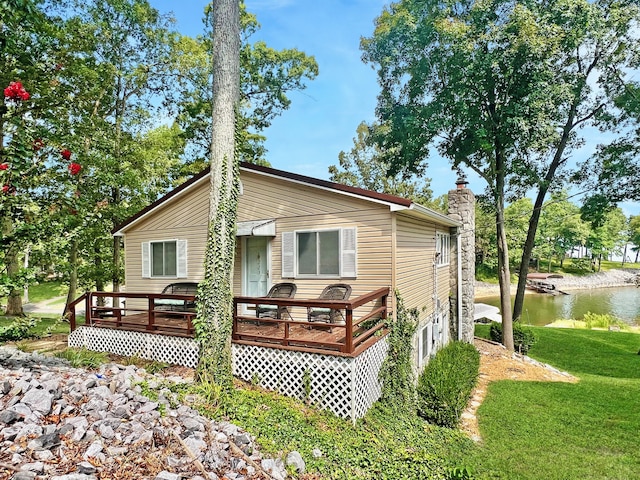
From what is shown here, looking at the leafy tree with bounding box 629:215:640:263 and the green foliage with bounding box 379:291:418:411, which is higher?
the leafy tree with bounding box 629:215:640:263

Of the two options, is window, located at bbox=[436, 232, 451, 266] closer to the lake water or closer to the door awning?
the door awning

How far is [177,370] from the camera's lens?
21.2 feet

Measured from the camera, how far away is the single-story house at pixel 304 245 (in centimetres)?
688

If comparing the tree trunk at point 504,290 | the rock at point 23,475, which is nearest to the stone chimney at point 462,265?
the tree trunk at point 504,290

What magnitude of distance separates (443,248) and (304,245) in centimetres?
539

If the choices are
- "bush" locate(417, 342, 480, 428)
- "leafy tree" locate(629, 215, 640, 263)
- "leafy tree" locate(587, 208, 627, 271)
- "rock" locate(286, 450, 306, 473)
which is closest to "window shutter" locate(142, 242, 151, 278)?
"bush" locate(417, 342, 480, 428)

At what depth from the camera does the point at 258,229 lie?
311 inches

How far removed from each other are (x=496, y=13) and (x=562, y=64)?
363 centimetres

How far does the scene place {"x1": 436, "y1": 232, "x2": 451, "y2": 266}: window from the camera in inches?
405

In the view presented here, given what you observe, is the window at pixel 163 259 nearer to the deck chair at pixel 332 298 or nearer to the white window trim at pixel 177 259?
the white window trim at pixel 177 259

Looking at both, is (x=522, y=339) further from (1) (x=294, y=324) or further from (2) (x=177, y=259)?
(2) (x=177, y=259)

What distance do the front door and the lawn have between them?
17.5 ft

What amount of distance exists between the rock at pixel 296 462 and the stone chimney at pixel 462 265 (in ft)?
30.4

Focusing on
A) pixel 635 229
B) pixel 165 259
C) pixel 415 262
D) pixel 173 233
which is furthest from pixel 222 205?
pixel 635 229
